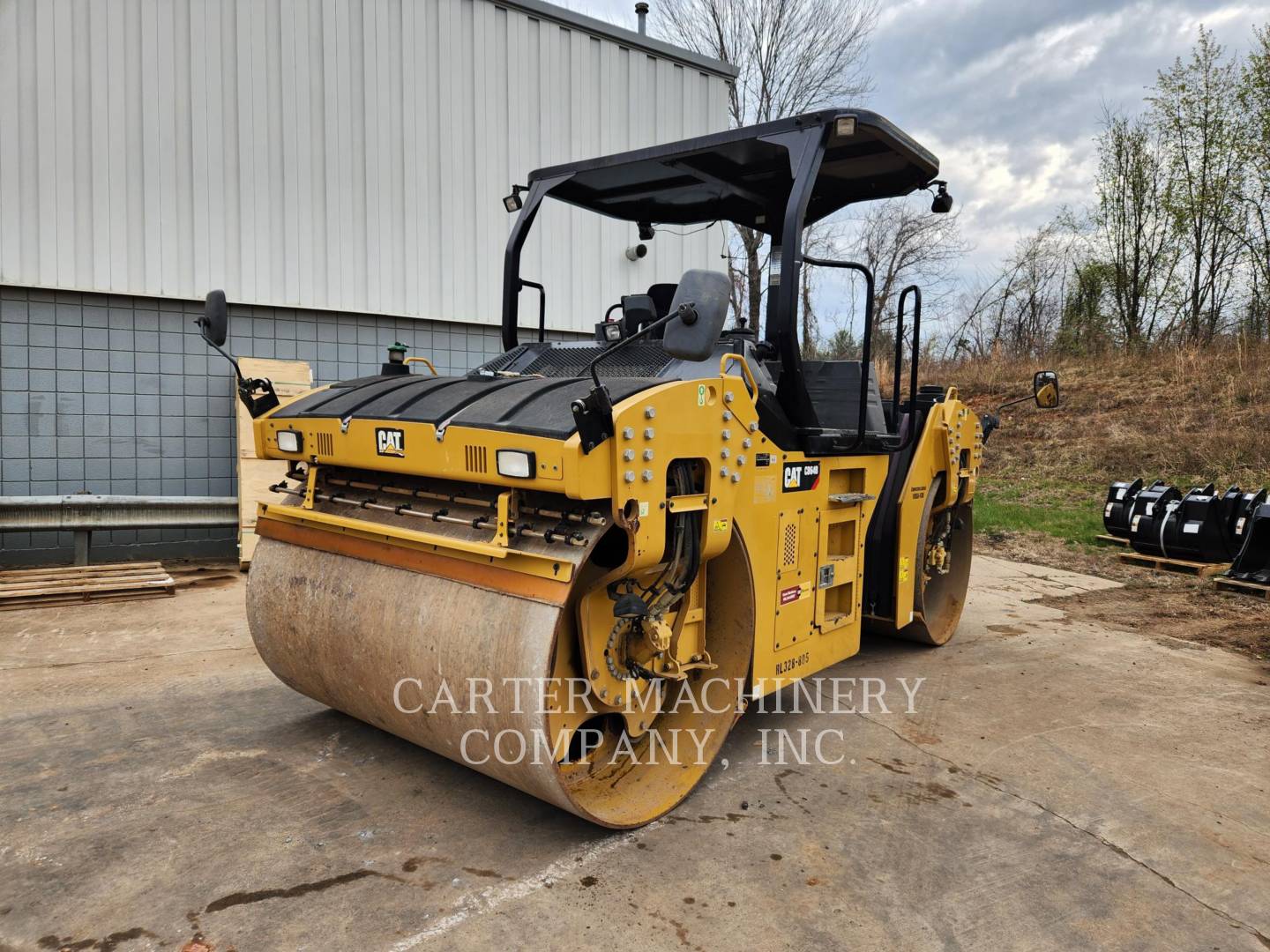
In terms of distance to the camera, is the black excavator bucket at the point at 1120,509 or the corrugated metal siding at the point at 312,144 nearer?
the corrugated metal siding at the point at 312,144

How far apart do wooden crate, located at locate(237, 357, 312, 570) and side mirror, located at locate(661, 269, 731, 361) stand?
16.0 feet

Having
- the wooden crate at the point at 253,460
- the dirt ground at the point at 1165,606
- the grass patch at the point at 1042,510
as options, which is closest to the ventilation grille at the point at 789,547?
the dirt ground at the point at 1165,606

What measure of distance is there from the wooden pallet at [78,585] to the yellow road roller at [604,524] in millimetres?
3002

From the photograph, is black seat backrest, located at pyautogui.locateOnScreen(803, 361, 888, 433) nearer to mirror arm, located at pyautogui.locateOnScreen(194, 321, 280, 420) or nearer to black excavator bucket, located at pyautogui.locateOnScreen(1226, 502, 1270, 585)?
mirror arm, located at pyautogui.locateOnScreen(194, 321, 280, 420)

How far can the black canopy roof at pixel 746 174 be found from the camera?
3.54 meters

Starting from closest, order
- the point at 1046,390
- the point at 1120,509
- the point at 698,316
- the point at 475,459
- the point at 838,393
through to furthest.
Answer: the point at 698,316 < the point at 475,459 < the point at 838,393 < the point at 1046,390 < the point at 1120,509

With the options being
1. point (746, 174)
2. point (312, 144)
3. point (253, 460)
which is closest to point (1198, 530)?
point (746, 174)

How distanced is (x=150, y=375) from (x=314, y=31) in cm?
315

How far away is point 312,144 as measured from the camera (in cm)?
728

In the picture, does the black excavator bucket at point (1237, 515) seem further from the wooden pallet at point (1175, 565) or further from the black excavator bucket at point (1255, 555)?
the black excavator bucket at point (1255, 555)

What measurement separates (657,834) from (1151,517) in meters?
6.54

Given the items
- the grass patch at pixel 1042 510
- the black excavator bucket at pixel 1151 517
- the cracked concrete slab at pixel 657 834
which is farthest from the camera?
the grass patch at pixel 1042 510

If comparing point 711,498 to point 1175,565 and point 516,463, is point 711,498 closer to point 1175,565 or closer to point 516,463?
point 516,463

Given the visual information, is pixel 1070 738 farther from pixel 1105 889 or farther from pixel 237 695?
pixel 237 695
